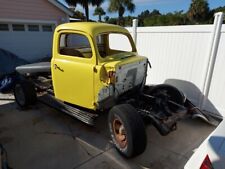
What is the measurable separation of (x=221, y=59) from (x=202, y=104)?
125 centimetres

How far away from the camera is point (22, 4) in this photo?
29.8 ft

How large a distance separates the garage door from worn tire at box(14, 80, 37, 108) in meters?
4.86

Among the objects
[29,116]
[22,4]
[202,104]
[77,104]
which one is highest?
[22,4]

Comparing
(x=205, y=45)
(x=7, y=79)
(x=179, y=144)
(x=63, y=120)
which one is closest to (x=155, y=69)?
(x=205, y=45)

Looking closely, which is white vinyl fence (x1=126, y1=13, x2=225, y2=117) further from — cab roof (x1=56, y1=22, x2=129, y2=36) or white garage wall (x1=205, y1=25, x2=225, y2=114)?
cab roof (x1=56, y1=22, x2=129, y2=36)

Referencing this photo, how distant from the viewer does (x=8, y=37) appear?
922cm

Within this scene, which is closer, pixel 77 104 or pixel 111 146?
pixel 111 146

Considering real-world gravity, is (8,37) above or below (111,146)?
above

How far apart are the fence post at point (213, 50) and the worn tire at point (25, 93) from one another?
4.53 meters

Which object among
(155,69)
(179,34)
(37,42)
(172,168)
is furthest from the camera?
(37,42)

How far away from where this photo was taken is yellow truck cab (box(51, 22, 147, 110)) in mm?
3637

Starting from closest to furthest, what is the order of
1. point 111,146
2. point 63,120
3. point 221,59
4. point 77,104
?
point 111,146
point 77,104
point 221,59
point 63,120

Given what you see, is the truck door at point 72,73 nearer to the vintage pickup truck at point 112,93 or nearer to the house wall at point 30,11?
the vintage pickup truck at point 112,93

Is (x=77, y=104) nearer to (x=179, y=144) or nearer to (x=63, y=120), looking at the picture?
(x=63, y=120)
